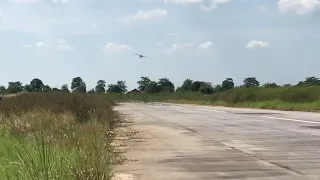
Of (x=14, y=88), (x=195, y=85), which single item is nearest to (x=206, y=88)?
(x=195, y=85)

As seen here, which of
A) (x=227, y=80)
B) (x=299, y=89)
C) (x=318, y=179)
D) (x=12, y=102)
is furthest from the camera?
(x=227, y=80)

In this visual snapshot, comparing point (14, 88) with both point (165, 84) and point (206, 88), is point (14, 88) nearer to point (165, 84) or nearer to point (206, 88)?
point (206, 88)

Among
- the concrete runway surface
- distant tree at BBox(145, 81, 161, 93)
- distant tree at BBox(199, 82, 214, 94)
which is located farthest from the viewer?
distant tree at BBox(145, 81, 161, 93)

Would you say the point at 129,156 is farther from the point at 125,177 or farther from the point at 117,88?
the point at 117,88

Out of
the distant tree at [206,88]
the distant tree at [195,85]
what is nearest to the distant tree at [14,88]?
the distant tree at [206,88]

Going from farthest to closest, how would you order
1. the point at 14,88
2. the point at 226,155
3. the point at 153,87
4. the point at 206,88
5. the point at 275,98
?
the point at 153,87, the point at 206,88, the point at 14,88, the point at 275,98, the point at 226,155

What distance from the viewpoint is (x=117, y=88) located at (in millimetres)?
127562

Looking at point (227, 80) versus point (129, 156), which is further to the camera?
point (227, 80)

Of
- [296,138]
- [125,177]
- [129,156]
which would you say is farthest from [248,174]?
[296,138]

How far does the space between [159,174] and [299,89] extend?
50241mm

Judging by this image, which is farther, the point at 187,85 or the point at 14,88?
the point at 187,85

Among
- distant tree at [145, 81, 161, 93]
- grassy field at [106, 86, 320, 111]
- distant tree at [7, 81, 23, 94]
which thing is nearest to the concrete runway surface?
grassy field at [106, 86, 320, 111]

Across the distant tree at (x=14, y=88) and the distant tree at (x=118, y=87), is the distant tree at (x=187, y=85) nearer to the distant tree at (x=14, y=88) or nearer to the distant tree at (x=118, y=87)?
the distant tree at (x=118, y=87)

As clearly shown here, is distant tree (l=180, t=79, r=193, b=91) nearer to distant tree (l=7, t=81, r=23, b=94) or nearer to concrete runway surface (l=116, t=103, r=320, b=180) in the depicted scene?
distant tree (l=7, t=81, r=23, b=94)
